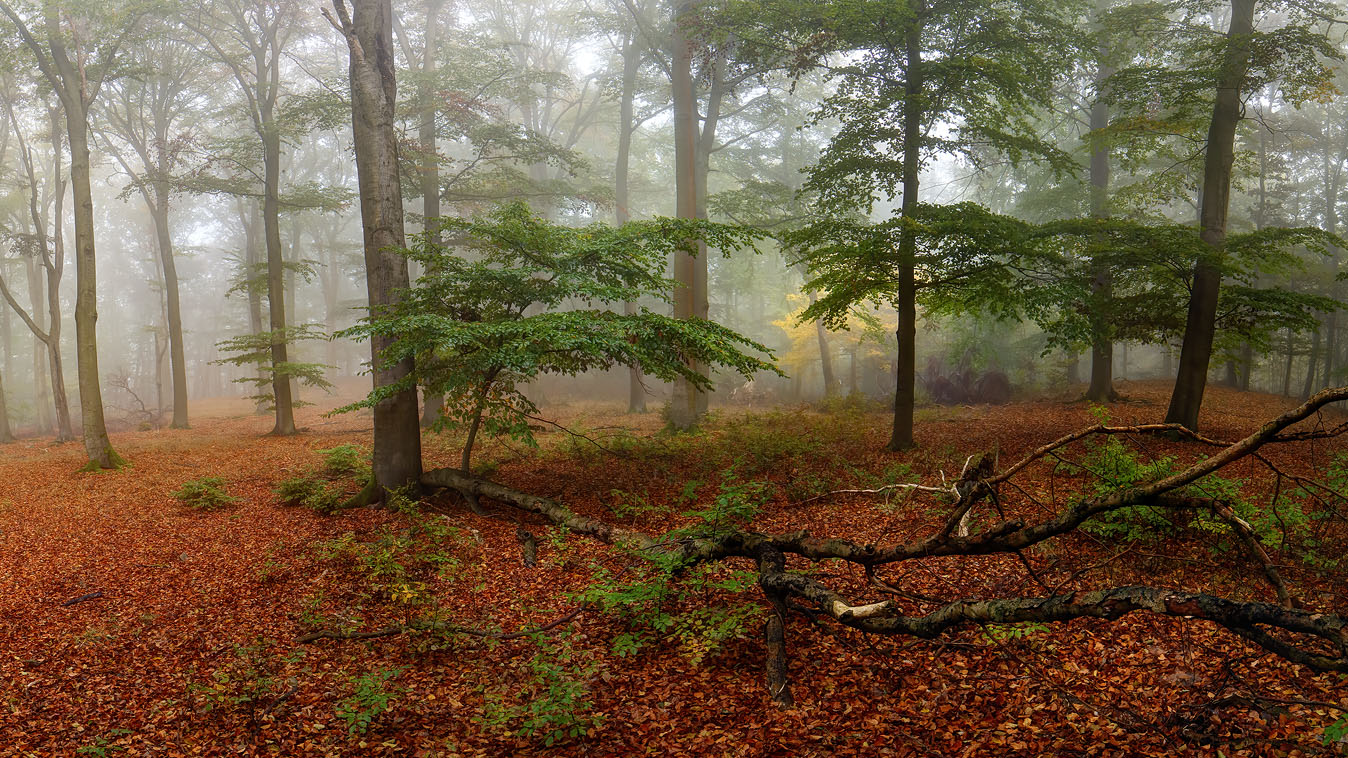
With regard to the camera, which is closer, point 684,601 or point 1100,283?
point 684,601

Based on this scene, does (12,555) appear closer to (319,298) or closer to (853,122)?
(853,122)

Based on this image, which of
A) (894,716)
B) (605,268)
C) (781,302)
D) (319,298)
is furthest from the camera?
(319,298)

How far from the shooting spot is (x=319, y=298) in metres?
48.5

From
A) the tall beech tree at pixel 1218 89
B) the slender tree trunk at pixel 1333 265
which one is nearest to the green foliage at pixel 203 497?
the tall beech tree at pixel 1218 89

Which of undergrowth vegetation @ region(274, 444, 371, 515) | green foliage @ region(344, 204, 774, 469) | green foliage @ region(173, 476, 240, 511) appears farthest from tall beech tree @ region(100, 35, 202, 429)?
green foliage @ region(344, 204, 774, 469)

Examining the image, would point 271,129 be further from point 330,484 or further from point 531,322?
point 531,322

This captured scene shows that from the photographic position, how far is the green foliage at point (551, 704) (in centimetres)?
390

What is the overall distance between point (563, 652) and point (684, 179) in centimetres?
1239

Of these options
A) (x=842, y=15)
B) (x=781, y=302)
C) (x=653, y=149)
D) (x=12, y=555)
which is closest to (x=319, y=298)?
(x=653, y=149)

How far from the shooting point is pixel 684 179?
596 inches

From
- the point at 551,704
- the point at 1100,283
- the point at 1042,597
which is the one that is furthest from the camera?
the point at 1100,283

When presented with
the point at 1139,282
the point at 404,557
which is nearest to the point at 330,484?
the point at 404,557

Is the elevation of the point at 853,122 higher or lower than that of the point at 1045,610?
higher

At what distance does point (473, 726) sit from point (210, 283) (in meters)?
63.1
